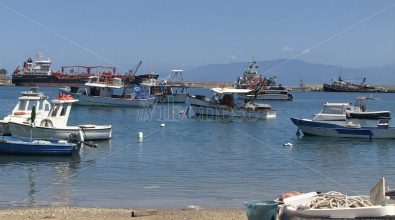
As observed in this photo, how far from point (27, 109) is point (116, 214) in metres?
16.8

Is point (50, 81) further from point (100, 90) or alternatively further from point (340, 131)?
point (340, 131)

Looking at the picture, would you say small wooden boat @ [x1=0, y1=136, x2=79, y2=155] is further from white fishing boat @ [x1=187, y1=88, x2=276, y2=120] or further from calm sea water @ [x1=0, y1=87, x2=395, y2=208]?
white fishing boat @ [x1=187, y1=88, x2=276, y2=120]

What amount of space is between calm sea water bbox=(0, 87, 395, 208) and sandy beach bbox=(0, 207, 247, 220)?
1.12 m

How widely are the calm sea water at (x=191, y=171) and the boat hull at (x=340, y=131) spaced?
411 millimetres

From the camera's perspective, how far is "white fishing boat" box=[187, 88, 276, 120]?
5016cm

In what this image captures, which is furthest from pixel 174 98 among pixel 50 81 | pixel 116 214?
pixel 116 214

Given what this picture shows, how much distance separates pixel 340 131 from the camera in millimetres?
34406

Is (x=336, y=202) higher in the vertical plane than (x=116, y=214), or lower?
higher

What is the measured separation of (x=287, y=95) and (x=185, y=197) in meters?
95.6

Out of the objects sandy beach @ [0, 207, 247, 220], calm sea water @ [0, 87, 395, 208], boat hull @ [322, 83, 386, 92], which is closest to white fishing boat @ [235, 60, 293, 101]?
calm sea water @ [0, 87, 395, 208]

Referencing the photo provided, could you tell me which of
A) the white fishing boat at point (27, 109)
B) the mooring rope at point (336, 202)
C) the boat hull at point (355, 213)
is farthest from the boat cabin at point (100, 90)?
the boat hull at point (355, 213)

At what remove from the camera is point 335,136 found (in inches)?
1361

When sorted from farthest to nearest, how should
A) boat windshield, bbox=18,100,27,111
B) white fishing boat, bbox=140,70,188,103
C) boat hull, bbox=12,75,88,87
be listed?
boat hull, bbox=12,75,88,87 < white fishing boat, bbox=140,70,188,103 < boat windshield, bbox=18,100,27,111

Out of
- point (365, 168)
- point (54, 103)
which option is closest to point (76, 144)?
point (54, 103)
